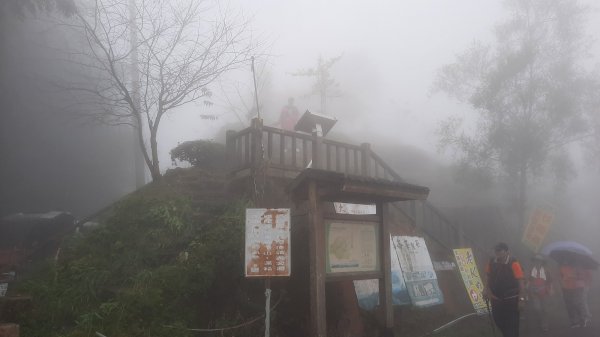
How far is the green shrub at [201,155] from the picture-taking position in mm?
12062

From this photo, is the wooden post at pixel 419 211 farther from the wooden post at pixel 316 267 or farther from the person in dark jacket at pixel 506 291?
the wooden post at pixel 316 267

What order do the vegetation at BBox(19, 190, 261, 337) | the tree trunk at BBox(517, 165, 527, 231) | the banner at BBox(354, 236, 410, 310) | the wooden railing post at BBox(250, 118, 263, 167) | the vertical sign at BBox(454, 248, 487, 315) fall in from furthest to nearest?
the tree trunk at BBox(517, 165, 527, 231) → the vertical sign at BBox(454, 248, 487, 315) → the wooden railing post at BBox(250, 118, 263, 167) → the banner at BBox(354, 236, 410, 310) → the vegetation at BBox(19, 190, 261, 337)

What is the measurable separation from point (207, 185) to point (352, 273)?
5.46m

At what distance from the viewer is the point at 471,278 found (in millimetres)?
11086

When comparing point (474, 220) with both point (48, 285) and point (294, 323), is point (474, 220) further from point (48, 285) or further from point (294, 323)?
point (48, 285)

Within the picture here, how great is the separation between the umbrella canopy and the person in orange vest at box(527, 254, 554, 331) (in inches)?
16.0

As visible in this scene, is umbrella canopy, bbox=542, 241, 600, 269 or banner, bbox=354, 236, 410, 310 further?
umbrella canopy, bbox=542, 241, 600, 269

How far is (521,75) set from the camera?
19672mm

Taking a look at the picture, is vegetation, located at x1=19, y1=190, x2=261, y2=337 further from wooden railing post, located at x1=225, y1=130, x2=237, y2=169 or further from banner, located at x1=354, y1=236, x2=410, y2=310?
banner, located at x1=354, y1=236, x2=410, y2=310

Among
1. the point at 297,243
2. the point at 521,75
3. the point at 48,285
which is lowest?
the point at 48,285

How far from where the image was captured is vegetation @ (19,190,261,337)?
20.6 ft

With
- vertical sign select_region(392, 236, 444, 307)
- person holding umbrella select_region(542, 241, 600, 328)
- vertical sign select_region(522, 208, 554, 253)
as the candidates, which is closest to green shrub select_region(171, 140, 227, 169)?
vertical sign select_region(392, 236, 444, 307)

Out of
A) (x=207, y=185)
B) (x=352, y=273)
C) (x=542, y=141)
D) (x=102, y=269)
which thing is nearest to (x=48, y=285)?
(x=102, y=269)

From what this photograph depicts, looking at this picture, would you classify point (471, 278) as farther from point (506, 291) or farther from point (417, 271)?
point (506, 291)
